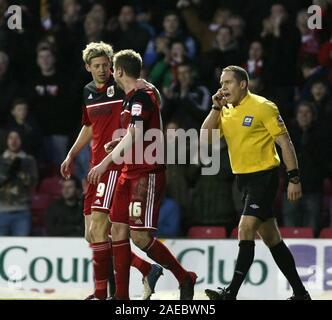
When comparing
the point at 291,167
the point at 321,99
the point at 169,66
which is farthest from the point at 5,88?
the point at 291,167

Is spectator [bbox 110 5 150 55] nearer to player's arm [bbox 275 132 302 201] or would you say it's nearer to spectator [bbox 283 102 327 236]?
spectator [bbox 283 102 327 236]

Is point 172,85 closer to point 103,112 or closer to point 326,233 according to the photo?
point 326,233

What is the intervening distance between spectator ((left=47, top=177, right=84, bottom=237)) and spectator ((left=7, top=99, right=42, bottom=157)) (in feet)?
3.21

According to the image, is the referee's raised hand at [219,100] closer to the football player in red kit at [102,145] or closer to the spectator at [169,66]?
the football player in red kit at [102,145]

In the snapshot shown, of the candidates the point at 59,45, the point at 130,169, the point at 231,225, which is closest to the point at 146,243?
the point at 130,169

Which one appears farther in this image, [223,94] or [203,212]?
[203,212]

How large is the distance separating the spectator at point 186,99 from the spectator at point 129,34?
927mm

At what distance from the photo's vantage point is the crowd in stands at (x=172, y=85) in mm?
14438

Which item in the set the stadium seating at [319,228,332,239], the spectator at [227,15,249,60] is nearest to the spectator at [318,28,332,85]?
the spectator at [227,15,249,60]

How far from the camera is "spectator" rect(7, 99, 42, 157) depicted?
597 inches

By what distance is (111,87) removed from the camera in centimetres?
1080

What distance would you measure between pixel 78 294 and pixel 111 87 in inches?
115

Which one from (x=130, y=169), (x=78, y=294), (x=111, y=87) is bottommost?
(x=78, y=294)
